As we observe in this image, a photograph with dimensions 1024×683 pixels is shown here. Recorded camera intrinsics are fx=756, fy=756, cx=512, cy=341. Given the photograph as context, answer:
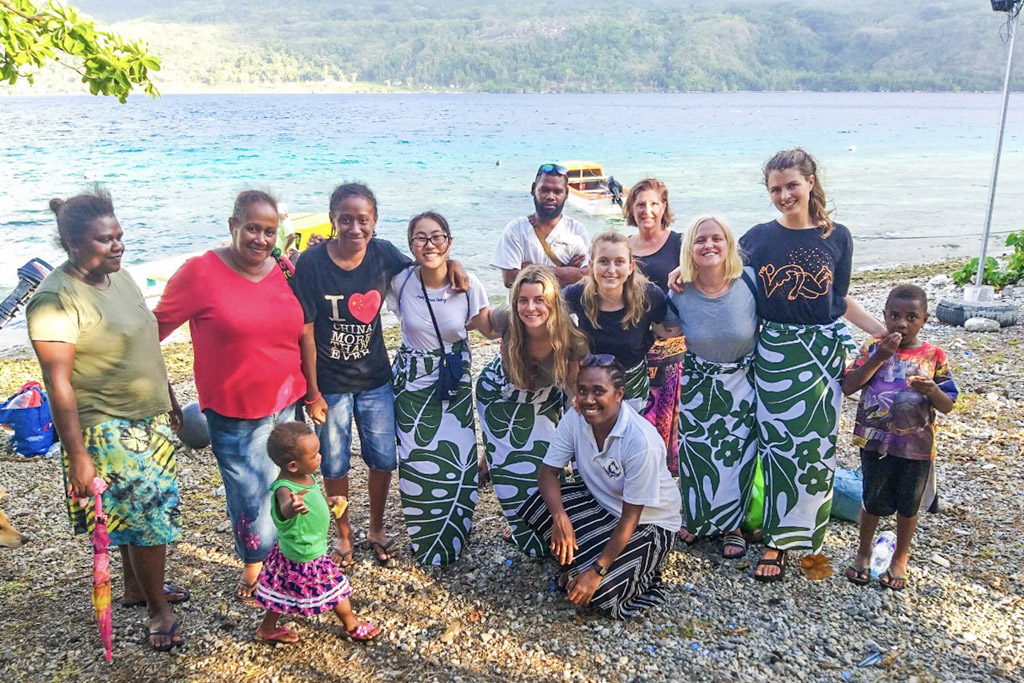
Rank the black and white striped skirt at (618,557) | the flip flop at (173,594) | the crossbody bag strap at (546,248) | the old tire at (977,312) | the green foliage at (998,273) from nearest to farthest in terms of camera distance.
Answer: the black and white striped skirt at (618,557) → the flip flop at (173,594) → the crossbody bag strap at (546,248) → the old tire at (977,312) → the green foliage at (998,273)

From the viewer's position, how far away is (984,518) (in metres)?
4.83

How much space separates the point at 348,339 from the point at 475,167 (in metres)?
42.3

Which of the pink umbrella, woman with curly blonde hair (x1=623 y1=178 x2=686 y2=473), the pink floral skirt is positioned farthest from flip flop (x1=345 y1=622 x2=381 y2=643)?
woman with curly blonde hair (x1=623 y1=178 x2=686 y2=473)

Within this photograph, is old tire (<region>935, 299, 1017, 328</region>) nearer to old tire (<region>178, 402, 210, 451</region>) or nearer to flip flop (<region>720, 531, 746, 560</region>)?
flip flop (<region>720, 531, 746, 560</region>)

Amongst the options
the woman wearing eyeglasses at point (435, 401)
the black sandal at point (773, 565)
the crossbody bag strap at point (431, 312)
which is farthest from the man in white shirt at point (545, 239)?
the black sandal at point (773, 565)

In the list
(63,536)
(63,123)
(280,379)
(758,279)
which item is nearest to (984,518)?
(758,279)

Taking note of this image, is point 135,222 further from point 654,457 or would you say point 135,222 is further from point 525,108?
point 525,108

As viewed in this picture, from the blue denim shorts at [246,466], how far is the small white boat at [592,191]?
72.6 feet

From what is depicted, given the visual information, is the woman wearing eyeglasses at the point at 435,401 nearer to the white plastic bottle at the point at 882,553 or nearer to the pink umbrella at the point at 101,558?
the pink umbrella at the point at 101,558

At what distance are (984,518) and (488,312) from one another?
3.45 meters

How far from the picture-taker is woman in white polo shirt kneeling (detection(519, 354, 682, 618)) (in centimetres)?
375

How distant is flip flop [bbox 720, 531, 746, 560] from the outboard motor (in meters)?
4.16

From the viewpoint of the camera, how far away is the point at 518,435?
14.4 feet

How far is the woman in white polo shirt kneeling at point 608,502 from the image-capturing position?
3.75 m
